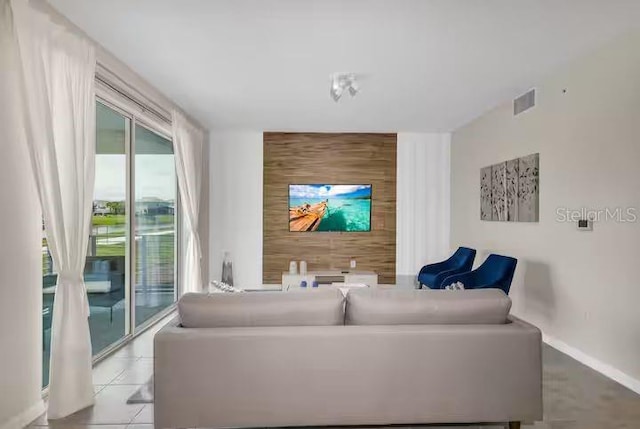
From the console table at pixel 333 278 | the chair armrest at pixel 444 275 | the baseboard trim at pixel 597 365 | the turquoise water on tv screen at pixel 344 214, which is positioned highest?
the turquoise water on tv screen at pixel 344 214

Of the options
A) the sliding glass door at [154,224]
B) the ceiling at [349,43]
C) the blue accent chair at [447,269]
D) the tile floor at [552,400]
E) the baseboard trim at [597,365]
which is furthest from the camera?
the blue accent chair at [447,269]

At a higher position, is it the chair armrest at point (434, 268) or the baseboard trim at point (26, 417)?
the chair armrest at point (434, 268)

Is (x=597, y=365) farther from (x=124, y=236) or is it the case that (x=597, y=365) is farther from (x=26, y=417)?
(x=124, y=236)

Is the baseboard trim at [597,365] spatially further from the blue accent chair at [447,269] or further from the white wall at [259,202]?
the white wall at [259,202]

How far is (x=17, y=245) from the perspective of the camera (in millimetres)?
2820

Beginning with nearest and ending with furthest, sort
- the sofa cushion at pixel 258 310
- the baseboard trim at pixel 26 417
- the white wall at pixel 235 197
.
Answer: the sofa cushion at pixel 258 310
the baseboard trim at pixel 26 417
the white wall at pixel 235 197

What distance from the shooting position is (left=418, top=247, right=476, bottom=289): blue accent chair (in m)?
6.09

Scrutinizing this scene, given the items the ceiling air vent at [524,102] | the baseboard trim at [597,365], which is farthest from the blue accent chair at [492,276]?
the ceiling air vent at [524,102]

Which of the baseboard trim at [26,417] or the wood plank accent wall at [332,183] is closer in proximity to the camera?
the baseboard trim at [26,417]

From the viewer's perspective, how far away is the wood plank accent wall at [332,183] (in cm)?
775

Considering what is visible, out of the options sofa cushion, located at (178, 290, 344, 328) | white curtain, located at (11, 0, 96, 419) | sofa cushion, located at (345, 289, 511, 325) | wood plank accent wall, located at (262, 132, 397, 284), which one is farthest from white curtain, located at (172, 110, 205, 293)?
sofa cushion, located at (345, 289, 511, 325)

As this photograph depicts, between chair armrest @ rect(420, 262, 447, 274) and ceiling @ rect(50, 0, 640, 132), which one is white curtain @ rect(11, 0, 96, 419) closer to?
ceiling @ rect(50, 0, 640, 132)

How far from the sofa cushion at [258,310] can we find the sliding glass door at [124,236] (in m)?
1.42

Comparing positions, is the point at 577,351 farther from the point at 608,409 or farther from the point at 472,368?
the point at 472,368
